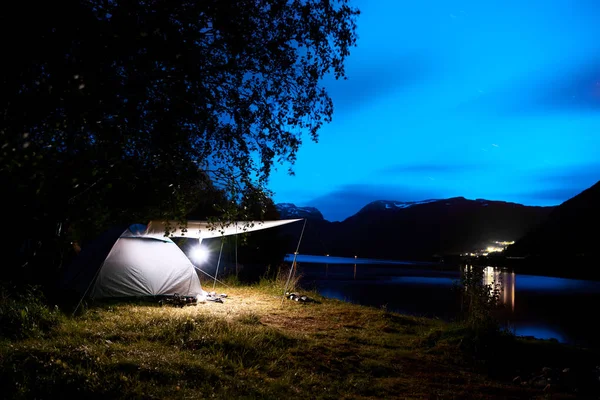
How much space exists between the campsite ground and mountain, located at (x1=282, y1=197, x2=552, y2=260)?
330ft

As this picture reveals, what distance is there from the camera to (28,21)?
4.16 meters

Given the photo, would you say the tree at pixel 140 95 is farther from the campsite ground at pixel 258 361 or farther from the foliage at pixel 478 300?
the foliage at pixel 478 300

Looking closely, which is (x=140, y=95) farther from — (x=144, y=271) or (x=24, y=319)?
(x=144, y=271)

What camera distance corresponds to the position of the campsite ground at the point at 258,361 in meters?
4.11

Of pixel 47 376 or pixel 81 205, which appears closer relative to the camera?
pixel 47 376

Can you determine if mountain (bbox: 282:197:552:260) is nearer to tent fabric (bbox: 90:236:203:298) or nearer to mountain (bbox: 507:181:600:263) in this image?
mountain (bbox: 507:181:600:263)

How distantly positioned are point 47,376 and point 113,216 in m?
10.5

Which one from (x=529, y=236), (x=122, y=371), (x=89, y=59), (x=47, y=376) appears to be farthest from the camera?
(x=529, y=236)

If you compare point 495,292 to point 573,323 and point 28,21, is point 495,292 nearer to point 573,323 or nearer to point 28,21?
point 28,21

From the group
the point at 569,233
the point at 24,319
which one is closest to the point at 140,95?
the point at 24,319

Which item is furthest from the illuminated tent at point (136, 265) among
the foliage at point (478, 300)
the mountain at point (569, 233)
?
the mountain at point (569, 233)

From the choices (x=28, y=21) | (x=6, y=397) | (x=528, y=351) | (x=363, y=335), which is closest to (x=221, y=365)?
(x=6, y=397)

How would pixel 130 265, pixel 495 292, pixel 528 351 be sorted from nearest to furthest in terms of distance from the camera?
1. pixel 528 351
2. pixel 495 292
3. pixel 130 265

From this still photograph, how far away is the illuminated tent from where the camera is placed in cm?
951
